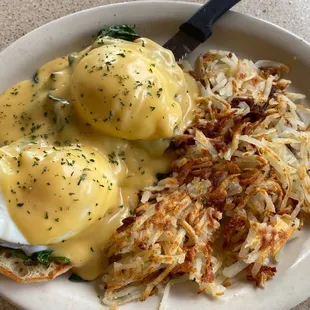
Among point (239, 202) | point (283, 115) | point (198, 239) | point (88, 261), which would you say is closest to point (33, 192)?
point (88, 261)

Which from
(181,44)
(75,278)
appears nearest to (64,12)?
(181,44)

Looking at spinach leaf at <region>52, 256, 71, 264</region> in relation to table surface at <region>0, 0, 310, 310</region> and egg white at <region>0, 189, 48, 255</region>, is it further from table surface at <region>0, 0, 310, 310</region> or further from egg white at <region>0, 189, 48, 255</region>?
table surface at <region>0, 0, 310, 310</region>

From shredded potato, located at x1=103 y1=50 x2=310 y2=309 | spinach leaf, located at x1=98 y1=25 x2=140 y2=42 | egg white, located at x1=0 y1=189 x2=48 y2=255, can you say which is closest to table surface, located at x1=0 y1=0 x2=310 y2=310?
spinach leaf, located at x1=98 y1=25 x2=140 y2=42

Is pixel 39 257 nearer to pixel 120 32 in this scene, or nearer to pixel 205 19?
pixel 120 32

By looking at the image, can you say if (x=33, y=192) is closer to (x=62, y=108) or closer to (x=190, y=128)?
(x=62, y=108)

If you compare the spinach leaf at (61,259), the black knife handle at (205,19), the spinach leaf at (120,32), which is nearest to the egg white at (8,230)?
the spinach leaf at (61,259)

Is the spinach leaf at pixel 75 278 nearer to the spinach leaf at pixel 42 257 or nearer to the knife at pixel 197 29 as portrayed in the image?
the spinach leaf at pixel 42 257
